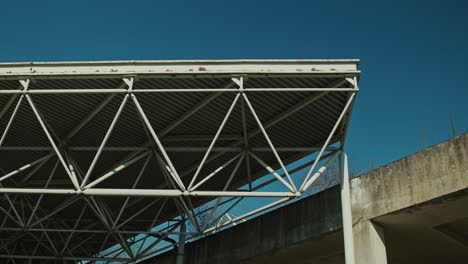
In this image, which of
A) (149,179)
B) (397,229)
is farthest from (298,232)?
(149,179)

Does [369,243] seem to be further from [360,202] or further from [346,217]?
[360,202]

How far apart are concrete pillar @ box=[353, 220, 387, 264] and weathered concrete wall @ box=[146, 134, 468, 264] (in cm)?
29

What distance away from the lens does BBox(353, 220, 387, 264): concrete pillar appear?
17.7 metres

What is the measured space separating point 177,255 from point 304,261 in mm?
5970

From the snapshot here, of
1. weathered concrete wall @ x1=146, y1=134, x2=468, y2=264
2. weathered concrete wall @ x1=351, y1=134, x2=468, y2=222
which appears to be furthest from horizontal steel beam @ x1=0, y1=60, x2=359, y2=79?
weathered concrete wall @ x1=146, y1=134, x2=468, y2=264

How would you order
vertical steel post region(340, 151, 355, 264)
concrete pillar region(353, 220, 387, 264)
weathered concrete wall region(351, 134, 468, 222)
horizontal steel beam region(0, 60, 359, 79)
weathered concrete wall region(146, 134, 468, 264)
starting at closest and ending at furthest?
1. weathered concrete wall region(351, 134, 468, 222)
2. weathered concrete wall region(146, 134, 468, 264)
3. horizontal steel beam region(0, 60, 359, 79)
4. vertical steel post region(340, 151, 355, 264)
5. concrete pillar region(353, 220, 387, 264)

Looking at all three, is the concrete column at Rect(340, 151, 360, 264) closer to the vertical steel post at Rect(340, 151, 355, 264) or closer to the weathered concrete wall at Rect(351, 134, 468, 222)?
the vertical steel post at Rect(340, 151, 355, 264)

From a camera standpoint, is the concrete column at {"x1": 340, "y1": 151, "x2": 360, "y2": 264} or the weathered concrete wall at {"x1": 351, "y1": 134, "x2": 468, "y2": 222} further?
the concrete column at {"x1": 340, "y1": 151, "x2": 360, "y2": 264}

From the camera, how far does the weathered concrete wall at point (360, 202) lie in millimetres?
16562

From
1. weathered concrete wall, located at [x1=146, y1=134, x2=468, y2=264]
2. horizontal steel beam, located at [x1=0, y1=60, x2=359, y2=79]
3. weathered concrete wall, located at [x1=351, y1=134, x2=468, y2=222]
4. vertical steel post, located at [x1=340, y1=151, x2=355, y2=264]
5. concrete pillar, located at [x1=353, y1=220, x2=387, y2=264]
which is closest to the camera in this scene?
weathered concrete wall, located at [x1=351, y1=134, x2=468, y2=222]


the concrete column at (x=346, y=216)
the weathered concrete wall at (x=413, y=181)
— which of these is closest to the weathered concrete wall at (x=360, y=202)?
the weathered concrete wall at (x=413, y=181)

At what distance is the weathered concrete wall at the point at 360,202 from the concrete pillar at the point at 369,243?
0.94 feet

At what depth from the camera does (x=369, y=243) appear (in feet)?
58.9

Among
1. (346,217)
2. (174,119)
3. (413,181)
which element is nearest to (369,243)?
(346,217)
